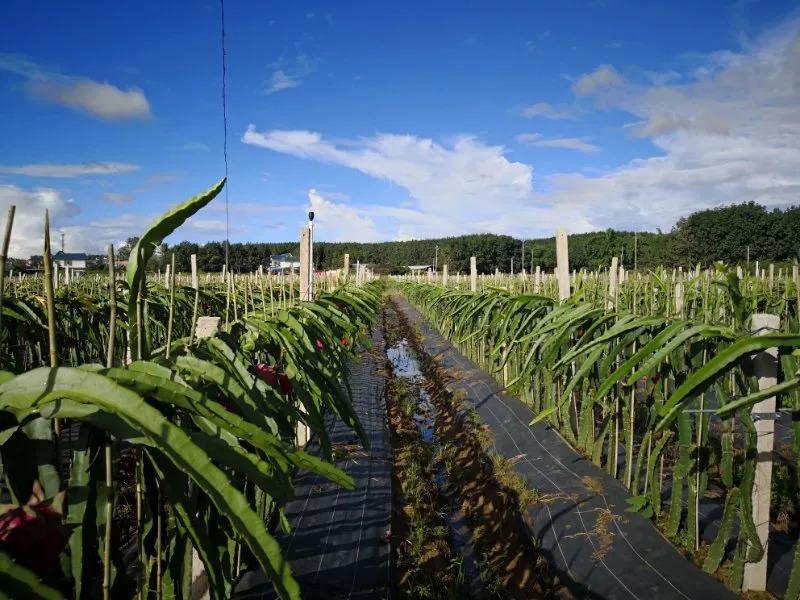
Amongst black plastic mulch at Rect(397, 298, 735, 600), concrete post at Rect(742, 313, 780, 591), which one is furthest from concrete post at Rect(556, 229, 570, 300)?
concrete post at Rect(742, 313, 780, 591)

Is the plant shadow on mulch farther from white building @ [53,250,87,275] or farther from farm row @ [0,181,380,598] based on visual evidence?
white building @ [53,250,87,275]

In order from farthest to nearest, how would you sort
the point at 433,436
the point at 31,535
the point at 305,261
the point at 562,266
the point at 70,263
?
the point at 70,263 → the point at 433,436 → the point at 305,261 → the point at 562,266 → the point at 31,535

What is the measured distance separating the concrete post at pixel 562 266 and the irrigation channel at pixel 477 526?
1156mm

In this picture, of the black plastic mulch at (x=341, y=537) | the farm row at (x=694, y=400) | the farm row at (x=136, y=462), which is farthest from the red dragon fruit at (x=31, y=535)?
the black plastic mulch at (x=341, y=537)

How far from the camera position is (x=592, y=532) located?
2742 millimetres

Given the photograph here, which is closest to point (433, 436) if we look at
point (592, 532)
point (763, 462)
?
point (592, 532)

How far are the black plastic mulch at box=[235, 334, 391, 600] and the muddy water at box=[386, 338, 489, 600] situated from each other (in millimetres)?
508

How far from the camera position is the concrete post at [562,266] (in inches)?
150


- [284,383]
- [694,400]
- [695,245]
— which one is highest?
[695,245]

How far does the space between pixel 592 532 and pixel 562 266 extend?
1.95m

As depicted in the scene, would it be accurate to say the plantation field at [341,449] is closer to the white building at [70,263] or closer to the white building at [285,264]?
the white building at [70,263]

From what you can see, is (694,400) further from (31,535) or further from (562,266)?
(31,535)

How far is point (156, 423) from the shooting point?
2.17ft

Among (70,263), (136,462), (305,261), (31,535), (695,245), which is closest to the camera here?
(31,535)
